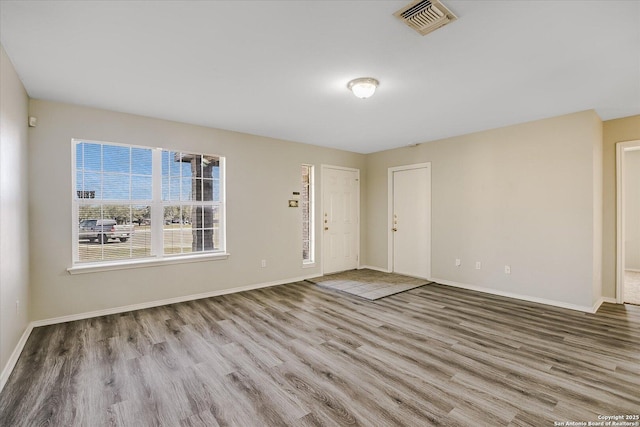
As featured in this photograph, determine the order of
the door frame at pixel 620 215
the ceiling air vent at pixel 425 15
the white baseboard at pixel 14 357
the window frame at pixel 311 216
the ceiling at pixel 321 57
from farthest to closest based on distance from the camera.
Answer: the window frame at pixel 311 216
the door frame at pixel 620 215
the white baseboard at pixel 14 357
the ceiling at pixel 321 57
the ceiling air vent at pixel 425 15

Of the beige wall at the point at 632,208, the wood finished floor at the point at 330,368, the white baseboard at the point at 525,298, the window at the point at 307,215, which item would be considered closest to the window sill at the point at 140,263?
the wood finished floor at the point at 330,368

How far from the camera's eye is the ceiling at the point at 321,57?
1.87 metres

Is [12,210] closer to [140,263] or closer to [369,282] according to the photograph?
[140,263]

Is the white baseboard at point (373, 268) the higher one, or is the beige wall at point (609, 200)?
the beige wall at point (609, 200)

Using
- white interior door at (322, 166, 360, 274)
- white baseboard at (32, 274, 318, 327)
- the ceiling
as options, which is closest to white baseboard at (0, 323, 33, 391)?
white baseboard at (32, 274, 318, 327)

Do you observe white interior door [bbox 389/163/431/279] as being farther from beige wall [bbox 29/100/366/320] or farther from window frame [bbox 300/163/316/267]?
window frame [bbox 300/163/316/267]

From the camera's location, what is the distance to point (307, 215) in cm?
571

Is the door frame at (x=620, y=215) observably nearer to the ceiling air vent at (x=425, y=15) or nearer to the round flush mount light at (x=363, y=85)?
the round flush mount light at (x=363, y=85)

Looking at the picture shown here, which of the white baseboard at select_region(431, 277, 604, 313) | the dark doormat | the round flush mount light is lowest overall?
the dark doormat

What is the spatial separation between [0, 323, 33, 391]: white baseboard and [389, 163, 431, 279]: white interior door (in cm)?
532

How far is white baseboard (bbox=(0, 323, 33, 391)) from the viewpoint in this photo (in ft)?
7.10

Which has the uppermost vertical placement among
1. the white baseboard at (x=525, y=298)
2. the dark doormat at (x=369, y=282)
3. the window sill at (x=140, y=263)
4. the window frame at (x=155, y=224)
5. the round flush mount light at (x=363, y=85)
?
the round flush mount light at (x=363, y=85)

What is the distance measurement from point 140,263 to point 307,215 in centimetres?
289

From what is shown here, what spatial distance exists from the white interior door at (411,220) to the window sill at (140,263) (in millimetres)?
3297
